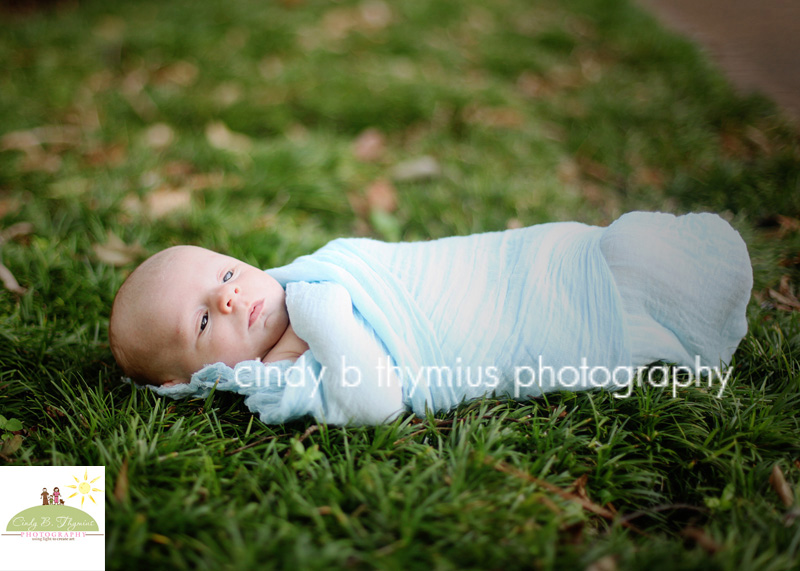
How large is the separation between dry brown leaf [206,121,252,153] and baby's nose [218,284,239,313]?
1817 millimetres

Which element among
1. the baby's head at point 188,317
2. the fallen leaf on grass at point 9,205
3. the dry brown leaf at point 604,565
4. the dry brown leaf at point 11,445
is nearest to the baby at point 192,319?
the baby's head at point 188,317

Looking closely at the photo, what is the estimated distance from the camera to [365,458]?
153cm

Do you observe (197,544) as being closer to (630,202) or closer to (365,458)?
(365,458)

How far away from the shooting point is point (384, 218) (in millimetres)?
2898

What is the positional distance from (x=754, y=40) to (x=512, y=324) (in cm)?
390

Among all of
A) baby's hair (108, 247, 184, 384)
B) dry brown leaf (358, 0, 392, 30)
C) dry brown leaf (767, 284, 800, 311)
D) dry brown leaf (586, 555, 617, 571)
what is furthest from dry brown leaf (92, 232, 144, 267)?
dry brown leaf (358, 0, 392, 30)

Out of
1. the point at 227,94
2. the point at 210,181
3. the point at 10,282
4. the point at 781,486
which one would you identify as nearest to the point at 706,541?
the point at 781,486

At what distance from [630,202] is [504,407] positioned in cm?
177

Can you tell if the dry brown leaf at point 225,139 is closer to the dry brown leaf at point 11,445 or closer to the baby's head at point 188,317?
the baby's head at point 188,317

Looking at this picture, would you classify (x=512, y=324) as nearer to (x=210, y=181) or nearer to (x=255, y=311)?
(x=255, y=311)

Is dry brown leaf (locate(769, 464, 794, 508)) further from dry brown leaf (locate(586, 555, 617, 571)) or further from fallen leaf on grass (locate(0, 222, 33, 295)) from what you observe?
fallen leaf on grass (locate(0, 222, 33, 295))

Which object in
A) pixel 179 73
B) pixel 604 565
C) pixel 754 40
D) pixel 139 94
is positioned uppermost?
pixel 754 40

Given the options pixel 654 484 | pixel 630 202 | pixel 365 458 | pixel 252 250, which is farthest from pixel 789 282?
A: pixel 252 250

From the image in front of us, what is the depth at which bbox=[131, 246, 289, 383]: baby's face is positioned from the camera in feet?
5.54
